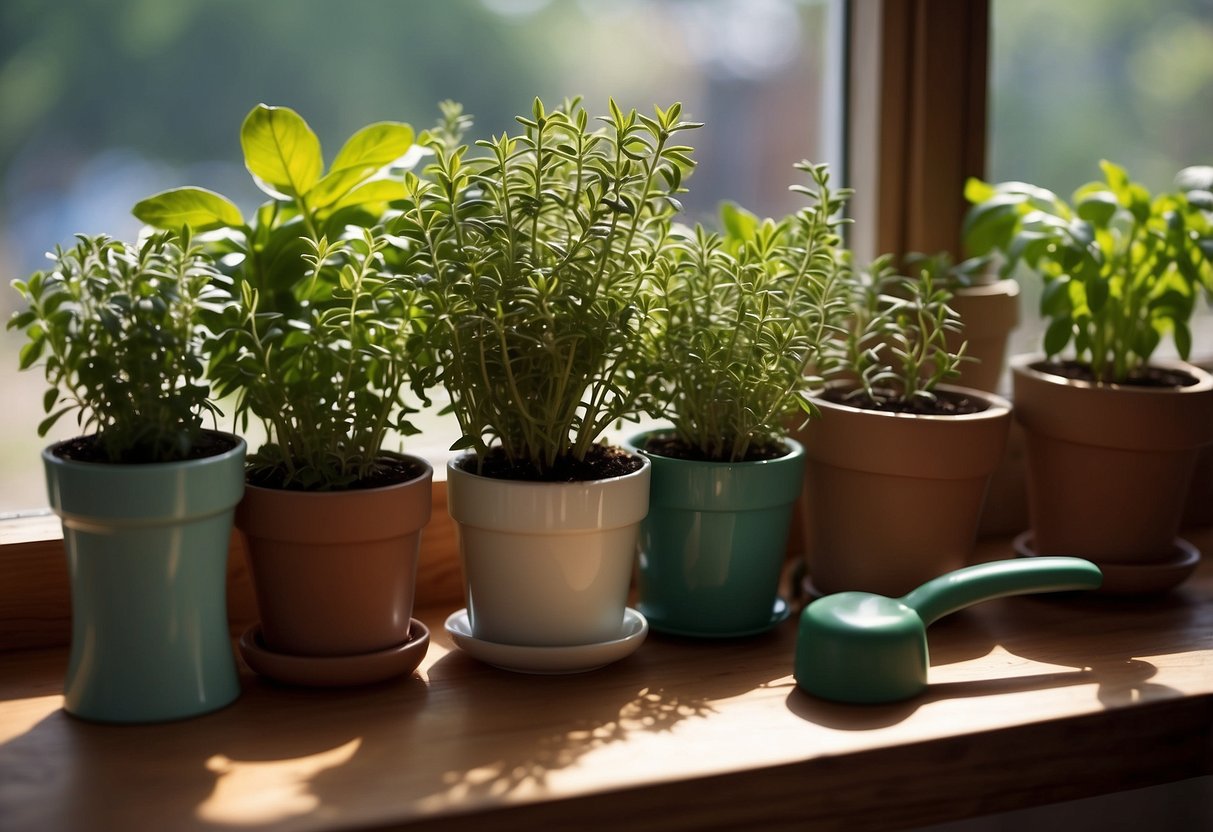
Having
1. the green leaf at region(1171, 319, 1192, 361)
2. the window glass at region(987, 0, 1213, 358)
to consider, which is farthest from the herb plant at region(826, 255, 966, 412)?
the window glass at region(987, 0, 1213, 358)

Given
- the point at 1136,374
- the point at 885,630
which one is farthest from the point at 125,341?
the point at 1136,374

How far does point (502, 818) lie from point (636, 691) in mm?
208

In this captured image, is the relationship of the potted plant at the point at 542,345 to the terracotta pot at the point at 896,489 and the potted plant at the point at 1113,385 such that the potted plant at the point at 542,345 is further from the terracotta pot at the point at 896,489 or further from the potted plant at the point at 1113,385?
the potted plant at the point at 1113,385

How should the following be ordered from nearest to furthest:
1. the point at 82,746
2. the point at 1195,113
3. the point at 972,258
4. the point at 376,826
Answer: the point at 376,826 → the point at 82,746 → the point at 972,258 → the point at 1195,113

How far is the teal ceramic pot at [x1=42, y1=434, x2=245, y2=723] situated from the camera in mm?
751

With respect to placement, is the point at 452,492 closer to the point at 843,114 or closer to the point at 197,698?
the point at 197,698

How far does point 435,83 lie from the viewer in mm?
1146

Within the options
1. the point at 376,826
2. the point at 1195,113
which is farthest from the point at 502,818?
the point at 1195,113

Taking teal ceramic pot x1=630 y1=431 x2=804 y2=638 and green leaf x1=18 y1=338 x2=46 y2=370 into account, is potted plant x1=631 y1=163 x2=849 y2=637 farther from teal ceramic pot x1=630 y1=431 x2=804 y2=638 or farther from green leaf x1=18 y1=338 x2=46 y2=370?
green leaf x1=18 y1=338 x2=46 y2=370

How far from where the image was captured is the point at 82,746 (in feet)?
2.49

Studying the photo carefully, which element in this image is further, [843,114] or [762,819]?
[843,114]

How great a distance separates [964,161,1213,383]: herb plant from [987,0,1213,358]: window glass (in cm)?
19

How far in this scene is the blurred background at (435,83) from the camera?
3.37 ft

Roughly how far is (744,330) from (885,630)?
0.87 ft
